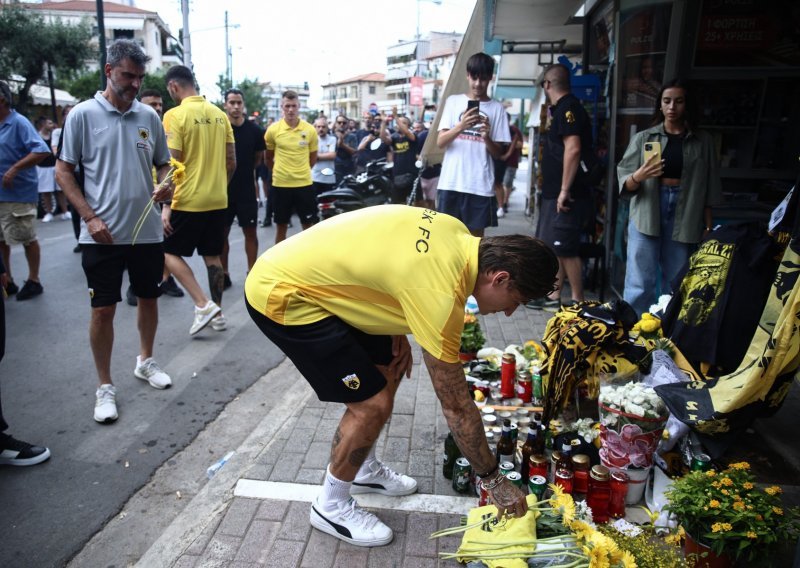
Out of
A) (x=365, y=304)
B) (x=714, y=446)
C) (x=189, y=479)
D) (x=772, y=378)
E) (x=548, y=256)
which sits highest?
(x=548, y=256)

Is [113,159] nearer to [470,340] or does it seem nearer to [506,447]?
[470,340]

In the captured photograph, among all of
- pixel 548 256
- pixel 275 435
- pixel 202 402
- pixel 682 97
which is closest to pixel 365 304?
pixel 548 256

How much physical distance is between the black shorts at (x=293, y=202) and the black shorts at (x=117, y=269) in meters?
3.29

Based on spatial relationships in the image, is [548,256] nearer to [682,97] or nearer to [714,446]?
[714,446]

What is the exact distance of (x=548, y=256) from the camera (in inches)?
83.0

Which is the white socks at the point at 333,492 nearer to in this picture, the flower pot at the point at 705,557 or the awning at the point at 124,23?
the flower pot at the point at 705,557

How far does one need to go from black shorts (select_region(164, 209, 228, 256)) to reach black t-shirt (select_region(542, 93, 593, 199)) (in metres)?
3.01

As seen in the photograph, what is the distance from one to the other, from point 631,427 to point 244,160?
16.8 ft

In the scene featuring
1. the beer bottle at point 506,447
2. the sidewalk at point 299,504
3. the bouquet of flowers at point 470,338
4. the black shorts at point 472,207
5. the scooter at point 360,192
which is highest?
the black shorts at point 472,207

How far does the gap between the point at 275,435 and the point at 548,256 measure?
6.85 feet

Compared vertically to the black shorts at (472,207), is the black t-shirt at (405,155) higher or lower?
higher

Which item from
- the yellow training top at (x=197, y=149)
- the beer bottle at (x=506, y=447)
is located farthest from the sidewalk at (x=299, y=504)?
the yellow training top at (x=197, y=149)

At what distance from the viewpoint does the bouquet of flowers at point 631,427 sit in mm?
2754

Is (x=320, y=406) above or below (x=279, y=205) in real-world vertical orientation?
below
